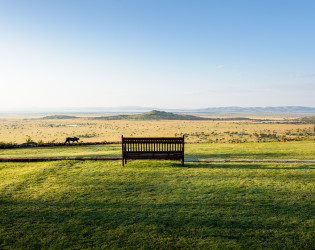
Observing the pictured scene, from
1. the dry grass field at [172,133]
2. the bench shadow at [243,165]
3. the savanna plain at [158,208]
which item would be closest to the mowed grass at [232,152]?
the bench shadow at [243,165]

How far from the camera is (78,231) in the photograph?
4629 mm

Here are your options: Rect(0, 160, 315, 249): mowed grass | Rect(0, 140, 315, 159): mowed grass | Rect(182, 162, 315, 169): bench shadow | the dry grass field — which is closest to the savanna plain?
Rect(0, 160, 315, 249): mowed grass

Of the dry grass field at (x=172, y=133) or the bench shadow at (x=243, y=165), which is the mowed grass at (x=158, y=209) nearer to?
the bench shadow at (x=243, y=165)

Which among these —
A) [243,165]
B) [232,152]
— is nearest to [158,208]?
[243,165]

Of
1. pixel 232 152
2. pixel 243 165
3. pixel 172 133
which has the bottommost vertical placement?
pixel 172 133

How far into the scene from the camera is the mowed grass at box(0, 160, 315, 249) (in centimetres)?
432

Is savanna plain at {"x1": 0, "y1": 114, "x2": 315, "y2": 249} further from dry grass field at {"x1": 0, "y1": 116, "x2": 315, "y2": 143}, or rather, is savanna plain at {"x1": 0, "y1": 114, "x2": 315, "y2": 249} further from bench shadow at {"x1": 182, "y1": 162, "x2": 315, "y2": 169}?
dry grass field at {"x1": 0, "y1": 116, "x2": 315, "y2": 143}

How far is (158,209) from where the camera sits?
5.52m

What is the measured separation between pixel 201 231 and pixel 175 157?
5092 mm

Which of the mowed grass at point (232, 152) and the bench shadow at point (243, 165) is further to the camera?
the mowed grass at point (232, 152)

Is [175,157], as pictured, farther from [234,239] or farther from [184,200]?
[234,239]

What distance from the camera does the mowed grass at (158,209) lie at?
4.32 metres

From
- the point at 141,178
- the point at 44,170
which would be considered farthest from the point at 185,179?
the point at 44,170

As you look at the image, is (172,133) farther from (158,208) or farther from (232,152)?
(158,208)
